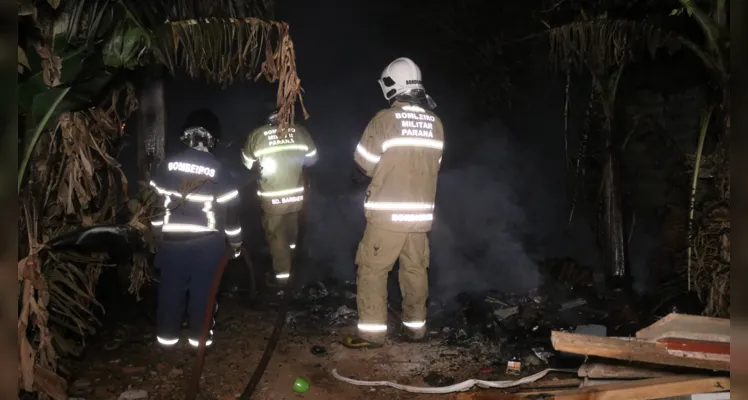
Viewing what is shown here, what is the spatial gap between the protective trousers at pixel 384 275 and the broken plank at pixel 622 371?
180cm

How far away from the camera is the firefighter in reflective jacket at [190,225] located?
4613 mm

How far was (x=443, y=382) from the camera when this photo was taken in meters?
4.21

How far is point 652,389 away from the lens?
3.14 metres

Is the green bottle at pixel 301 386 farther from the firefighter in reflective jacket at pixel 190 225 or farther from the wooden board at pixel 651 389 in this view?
the wooden board at pixel 651 389

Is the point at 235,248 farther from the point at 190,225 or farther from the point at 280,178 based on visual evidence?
the point at 280,178

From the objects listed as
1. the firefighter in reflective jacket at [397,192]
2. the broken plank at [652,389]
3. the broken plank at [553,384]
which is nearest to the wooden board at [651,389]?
the broken plank at [652,389]

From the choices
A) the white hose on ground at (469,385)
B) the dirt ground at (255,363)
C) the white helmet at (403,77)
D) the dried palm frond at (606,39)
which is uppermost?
the dried palm frond at (606,39)

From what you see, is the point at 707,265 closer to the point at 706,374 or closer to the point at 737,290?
the point at 706,374

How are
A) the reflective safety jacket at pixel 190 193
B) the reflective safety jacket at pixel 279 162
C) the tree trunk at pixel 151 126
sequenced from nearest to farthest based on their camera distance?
the reflective safety jacket at pixel 190 193, the tree trunk at pixel 151 126, the reflective safety jacket at pixel 279 162

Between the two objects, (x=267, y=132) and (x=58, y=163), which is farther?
(x=267, y=132)

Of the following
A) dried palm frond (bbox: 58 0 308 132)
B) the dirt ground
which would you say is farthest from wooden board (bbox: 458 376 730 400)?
dried palm frond (bbox: 58 0 308 132)

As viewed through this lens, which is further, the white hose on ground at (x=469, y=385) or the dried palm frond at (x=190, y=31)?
the white hose on ground at (x=469, y=385)

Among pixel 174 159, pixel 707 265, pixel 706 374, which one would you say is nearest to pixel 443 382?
pixel 706 374

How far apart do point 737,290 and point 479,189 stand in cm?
738
